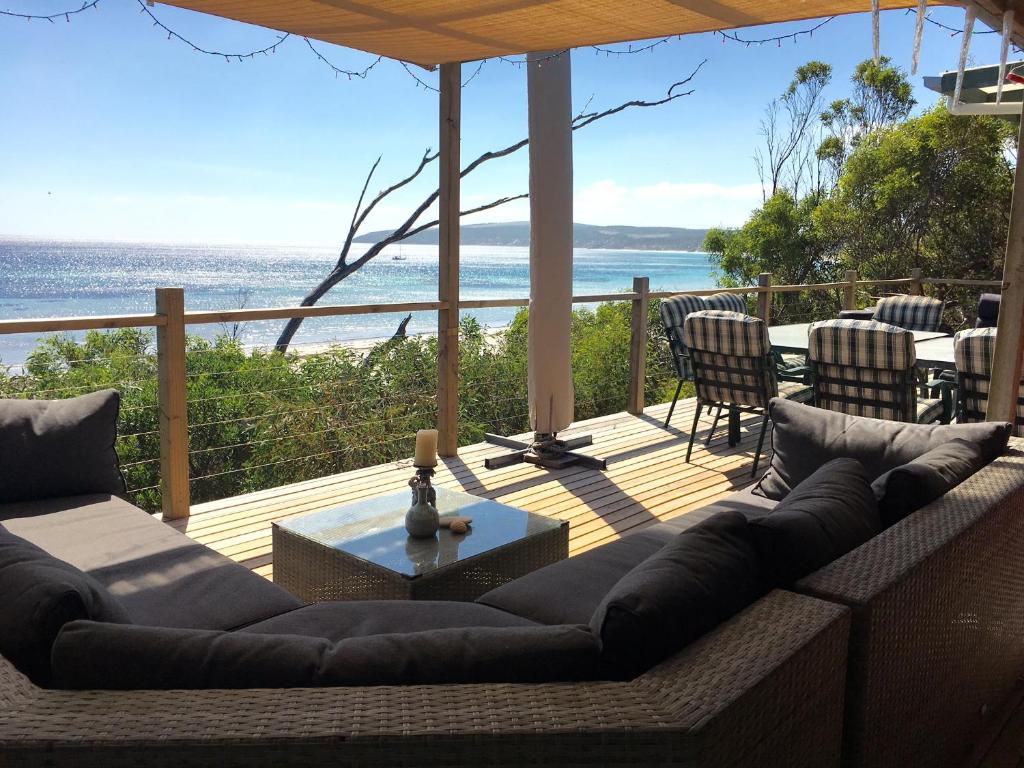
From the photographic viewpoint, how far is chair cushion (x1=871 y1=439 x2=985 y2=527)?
2.16 meters

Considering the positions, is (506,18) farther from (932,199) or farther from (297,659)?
(932,199)

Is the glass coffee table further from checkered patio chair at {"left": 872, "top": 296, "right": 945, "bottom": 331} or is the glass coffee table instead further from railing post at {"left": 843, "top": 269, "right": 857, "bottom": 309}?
railing post at {"left": 843, "top": 269, "right": 857, "bottom": 309}

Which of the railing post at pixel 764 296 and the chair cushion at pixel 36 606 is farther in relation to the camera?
the railing post at pixel 764 296

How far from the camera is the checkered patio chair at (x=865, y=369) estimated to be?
4176mm

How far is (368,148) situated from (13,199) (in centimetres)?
1352

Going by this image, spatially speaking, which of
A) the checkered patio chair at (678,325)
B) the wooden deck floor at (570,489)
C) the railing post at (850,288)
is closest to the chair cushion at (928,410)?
the wooden deck floor at (570,489)

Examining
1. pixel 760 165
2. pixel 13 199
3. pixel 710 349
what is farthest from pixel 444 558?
pixel 13 199

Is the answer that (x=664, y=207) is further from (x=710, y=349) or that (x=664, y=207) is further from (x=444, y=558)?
(x=444, y=558)

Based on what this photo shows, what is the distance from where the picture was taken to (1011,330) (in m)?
3.42

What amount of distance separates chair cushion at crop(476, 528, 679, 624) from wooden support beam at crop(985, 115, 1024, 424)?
184 centimetres

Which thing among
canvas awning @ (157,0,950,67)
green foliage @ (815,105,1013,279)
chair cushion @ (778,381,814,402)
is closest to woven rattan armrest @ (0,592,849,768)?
canvas awning @ (157,0,950,67)

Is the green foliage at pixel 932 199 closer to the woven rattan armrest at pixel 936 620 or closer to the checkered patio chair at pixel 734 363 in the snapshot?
the checkered patio chair at pixel 734 363

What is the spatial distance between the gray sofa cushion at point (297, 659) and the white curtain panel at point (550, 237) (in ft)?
11.6

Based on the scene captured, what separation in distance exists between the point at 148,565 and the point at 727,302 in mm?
5114
